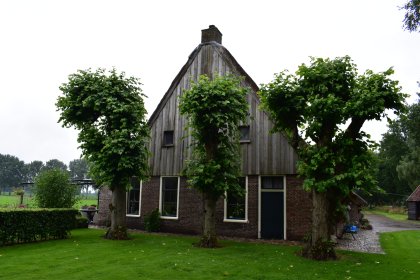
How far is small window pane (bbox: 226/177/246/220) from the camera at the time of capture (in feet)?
54.7

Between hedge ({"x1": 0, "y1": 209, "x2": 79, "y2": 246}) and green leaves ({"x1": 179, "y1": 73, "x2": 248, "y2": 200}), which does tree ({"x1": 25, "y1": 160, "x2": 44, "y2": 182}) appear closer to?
hedge ({"x1": 0, "y1": 209, "x2": 79, "y2": 246})

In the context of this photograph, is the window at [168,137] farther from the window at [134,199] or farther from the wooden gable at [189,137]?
the window at [134,199]

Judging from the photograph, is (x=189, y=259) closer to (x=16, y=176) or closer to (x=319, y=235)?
(x=319, y=235)

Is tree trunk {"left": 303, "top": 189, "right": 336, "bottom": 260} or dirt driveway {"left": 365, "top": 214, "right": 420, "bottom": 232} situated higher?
tree trunk {"left": 303, "top": 189, "right": 336, "bottom": 260}

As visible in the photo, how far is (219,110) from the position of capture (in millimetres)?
13516

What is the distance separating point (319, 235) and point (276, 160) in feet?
16.9

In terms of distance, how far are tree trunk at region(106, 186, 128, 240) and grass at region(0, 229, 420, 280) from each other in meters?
1.28

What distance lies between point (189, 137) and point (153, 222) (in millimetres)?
4907

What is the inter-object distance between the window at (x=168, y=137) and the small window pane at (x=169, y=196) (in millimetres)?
1945

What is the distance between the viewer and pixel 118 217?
51.8 ft

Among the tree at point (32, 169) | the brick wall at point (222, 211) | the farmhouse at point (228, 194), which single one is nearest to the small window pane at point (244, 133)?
the farmhouse at point (228, 194)

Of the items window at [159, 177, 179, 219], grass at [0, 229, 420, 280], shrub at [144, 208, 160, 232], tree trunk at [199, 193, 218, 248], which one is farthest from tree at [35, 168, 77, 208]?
tree trunk at [199, 193, 218, 248]

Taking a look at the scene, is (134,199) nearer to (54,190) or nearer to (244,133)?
(54,190)

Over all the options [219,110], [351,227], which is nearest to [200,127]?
[219,110]
